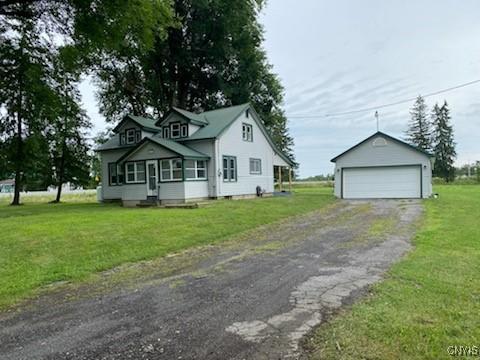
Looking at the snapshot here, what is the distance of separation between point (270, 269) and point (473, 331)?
3.42 metres

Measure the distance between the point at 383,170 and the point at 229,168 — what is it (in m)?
10.1

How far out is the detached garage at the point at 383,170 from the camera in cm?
2319

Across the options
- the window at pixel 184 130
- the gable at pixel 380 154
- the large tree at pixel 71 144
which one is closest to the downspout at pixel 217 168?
the window at pixel 184 130

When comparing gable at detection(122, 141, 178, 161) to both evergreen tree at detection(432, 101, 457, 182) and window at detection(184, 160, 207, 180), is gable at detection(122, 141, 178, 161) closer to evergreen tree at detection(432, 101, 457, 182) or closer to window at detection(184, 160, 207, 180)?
window at detection(184, 160, 207, 180)

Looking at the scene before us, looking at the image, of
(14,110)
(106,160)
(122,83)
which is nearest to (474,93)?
(106,160)

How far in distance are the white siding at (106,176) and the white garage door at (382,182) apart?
15.6 metres

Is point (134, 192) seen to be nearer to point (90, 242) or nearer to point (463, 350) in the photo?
point (90, 242)

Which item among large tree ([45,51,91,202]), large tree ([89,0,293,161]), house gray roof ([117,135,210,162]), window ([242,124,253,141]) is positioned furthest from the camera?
large tree ([45,51,91,202])

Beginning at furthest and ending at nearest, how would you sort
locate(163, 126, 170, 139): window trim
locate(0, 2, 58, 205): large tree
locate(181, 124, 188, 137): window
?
locate(163, 126, 170, 139): window trim
locate(181, 124, 188, 137): window
locate(0, 2, 58, 205): large tree

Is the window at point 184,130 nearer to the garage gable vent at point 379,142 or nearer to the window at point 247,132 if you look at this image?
the window at point 247,132

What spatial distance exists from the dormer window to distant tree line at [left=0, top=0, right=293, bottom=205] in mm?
6925

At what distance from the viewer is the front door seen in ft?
68.4

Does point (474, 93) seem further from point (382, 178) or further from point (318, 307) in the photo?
point (318, 307)

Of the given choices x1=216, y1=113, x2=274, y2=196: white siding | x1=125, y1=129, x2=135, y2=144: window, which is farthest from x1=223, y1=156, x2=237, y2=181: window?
x1=125, y1=129, x2=135, y2=144: window
